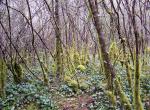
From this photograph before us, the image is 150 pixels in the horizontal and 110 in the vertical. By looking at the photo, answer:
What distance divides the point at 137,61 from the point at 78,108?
3.10 metres

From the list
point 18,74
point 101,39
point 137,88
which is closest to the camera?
point 101,39

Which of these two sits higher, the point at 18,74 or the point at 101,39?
the point at 101,39

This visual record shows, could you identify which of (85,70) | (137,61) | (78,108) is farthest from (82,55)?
(137,61)

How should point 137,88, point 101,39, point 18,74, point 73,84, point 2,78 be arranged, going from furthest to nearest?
point 18,74 < point 73,84 < point 2,78 < point 137,88 < point 101,39

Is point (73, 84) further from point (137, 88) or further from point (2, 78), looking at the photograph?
point (137, 88)

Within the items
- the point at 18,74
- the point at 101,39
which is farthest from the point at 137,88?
the point at 18,74

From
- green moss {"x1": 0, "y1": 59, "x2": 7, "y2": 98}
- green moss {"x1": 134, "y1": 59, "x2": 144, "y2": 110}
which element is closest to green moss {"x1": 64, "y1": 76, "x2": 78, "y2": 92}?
green moss {"x1": 0, "y1": 59, "x2": 7, "y2": 98}

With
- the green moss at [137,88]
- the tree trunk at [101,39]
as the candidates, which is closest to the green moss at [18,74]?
the green moss at [137,88]

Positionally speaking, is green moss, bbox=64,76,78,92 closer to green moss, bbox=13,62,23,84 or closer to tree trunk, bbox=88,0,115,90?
green moss, bbox=13,62,23,84

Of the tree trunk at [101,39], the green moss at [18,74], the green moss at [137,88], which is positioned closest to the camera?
the tree trunk at [101,39]

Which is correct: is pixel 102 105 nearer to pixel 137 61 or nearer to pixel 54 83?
pixel 137 61

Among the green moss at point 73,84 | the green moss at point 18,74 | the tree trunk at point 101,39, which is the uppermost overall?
the tree trunk at point 101,39

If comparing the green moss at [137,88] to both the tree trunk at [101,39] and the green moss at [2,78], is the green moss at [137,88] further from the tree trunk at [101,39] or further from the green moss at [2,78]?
the green moss at [2,78]

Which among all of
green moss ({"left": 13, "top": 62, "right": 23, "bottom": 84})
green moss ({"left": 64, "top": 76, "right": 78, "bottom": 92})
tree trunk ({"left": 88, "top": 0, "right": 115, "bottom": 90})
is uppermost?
tree trunk ({"left": 88, "top": 0, "right": 115, "bottom": 90})
